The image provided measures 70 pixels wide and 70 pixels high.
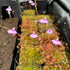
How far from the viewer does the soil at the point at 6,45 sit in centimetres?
146

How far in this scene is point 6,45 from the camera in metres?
1.81

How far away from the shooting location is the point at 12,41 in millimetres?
1906

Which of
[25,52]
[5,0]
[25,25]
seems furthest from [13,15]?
[25,52]

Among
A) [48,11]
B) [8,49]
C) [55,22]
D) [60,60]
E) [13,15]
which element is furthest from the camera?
[48,11]

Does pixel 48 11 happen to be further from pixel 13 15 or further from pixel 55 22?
pixel 13 15

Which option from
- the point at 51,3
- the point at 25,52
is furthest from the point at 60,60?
the point at 51,3

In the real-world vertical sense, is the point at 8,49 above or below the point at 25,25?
below

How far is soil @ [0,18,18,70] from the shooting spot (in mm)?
1458

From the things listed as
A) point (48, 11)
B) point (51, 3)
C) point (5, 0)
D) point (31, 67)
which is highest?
point (5, 0)

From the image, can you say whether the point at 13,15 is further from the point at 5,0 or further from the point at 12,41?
the point at 12,41

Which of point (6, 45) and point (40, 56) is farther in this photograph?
point (6, 45)

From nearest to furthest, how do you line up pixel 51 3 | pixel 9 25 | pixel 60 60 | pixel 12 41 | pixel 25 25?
pixel 60 60 → pixel 12 41 → pixel 25 25 → pixel 9 25 → pixel 51 3

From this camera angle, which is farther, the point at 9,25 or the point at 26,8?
the point at 26,8

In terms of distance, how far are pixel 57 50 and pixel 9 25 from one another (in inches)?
54.7
